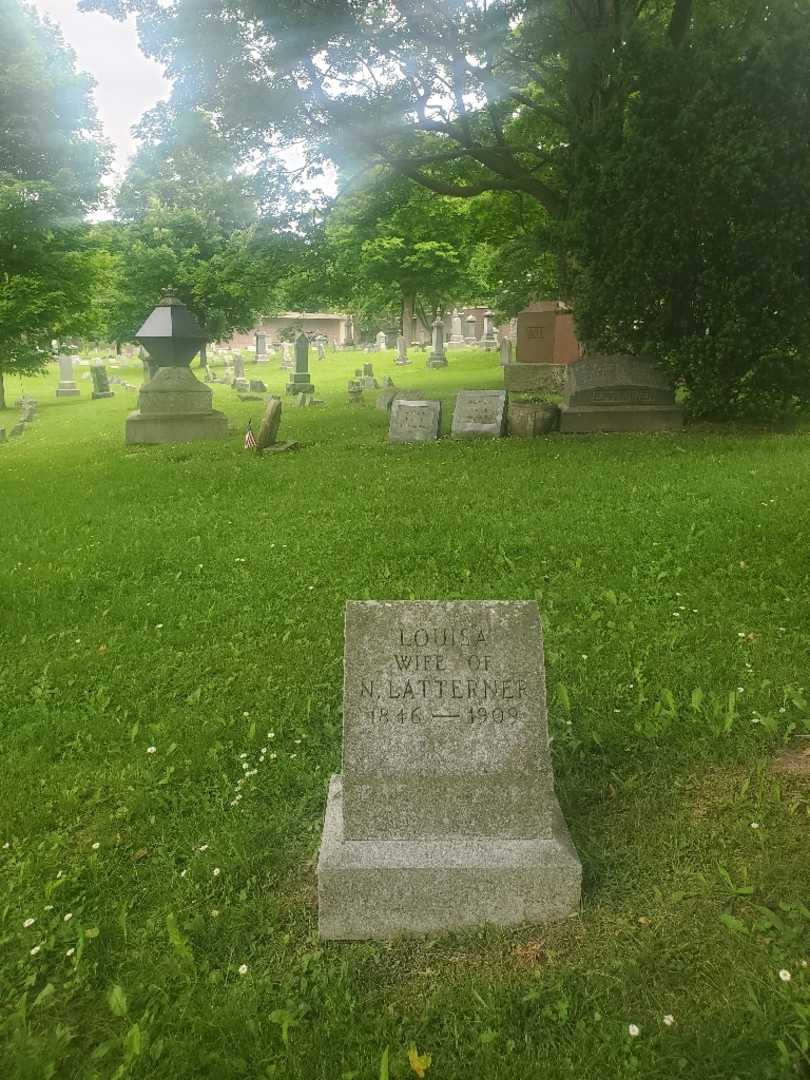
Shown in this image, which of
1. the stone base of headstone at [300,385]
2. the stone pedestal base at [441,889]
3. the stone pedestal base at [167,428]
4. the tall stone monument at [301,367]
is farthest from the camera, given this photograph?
the tall stone monument at [301,367]

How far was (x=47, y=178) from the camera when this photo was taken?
81.4ft

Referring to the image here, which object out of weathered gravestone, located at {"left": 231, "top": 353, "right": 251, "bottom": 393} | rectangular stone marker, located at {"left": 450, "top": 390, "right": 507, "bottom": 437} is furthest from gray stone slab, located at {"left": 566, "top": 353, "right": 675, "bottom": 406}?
weathered gravestone, located at {"left": 231, "top": 353, "right": 251, "bottom": 393}

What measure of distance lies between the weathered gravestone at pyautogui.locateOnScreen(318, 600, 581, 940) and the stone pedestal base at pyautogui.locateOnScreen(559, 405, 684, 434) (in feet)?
36.1

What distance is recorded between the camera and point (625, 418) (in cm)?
1340

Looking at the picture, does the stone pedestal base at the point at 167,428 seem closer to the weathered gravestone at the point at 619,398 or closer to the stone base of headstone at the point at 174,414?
the stone base of headstone at the point at 174,414

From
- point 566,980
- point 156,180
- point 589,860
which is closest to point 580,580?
point 589,860

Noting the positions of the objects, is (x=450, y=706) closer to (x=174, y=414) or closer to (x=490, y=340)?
(x=174, y=414)

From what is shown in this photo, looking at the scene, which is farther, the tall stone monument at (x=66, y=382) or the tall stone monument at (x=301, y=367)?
the tall stone monument at (x=66, y=382)

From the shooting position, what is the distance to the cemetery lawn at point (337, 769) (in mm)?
2459

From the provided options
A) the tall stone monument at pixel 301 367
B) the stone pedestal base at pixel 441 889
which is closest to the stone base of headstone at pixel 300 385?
the tall stone monument at pixel 301 367

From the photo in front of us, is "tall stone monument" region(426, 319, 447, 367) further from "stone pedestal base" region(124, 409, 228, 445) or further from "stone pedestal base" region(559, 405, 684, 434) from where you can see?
"stone pedestal base" region(559, 405, 684, 434)

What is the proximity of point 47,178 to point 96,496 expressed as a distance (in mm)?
19817

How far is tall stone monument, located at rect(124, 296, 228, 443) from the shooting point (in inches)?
593

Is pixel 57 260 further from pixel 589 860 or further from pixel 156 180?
pixel 589 860
